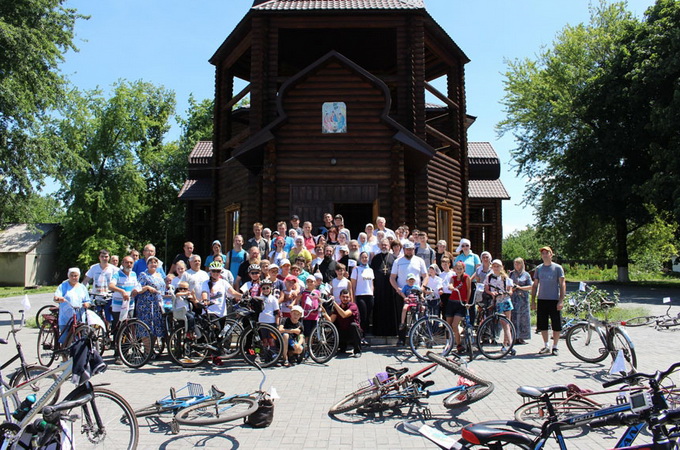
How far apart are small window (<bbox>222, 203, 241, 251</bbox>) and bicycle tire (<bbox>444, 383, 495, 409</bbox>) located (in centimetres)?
1320

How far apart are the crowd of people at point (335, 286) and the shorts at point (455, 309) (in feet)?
0.06

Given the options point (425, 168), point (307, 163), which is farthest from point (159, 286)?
point (425, 168)

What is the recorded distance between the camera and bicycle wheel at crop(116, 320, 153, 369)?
29.8 feet

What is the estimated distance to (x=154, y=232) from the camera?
45000 millimetres

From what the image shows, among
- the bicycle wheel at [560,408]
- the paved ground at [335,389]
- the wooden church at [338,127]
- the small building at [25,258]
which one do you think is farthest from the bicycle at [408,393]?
the small building at [25,258]

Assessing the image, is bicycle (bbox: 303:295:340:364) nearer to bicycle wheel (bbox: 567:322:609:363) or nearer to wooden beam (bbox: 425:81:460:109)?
bicycle wheel (bbox: 567:322:609:363)

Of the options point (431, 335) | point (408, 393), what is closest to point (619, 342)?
point (431, 335)

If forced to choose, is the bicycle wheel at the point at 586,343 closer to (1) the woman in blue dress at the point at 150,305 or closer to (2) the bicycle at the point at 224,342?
(2) the bicycle at the point at 224,342

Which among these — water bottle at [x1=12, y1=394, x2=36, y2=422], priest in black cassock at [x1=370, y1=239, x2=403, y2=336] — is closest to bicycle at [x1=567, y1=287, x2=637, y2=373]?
priest in black cassock at [x1=370, y1=239, x2=403, y2=336]

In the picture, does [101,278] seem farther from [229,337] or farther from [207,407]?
[207,407]

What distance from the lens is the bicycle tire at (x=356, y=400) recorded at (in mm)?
6105

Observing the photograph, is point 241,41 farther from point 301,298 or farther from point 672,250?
point 672,250

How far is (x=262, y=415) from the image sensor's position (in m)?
5.82

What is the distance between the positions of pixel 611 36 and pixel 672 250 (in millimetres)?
18209
